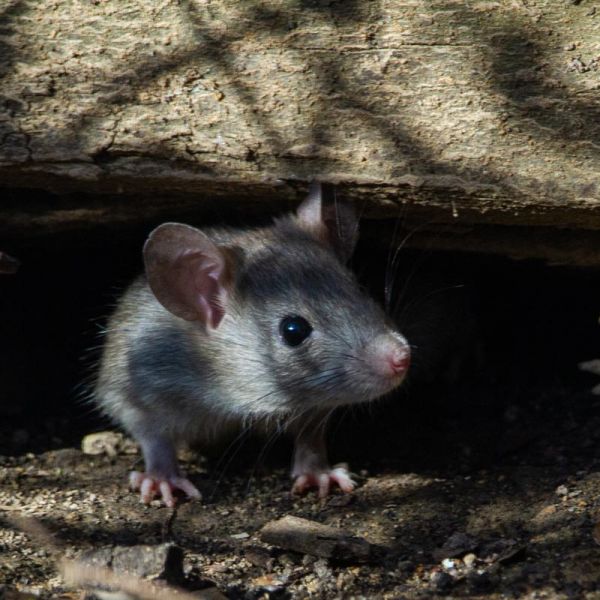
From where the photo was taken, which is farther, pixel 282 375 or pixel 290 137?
pixel 282 375

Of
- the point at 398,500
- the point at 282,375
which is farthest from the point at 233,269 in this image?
the point at 398,500

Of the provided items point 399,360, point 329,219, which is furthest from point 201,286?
point 399,360

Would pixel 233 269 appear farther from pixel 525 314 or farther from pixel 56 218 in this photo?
pixel 525 314

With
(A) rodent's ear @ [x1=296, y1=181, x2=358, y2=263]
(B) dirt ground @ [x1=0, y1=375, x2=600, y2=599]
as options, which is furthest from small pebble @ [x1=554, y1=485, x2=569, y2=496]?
(A) rodent's ear @ [x1=296, y1=181, x2=358, y2=263]

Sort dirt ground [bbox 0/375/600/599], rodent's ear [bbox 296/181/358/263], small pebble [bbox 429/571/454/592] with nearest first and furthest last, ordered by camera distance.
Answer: small pebble [bbox 429/571/454/592] < dirt ground [bbox 0/375/600/599] < rodent's ear [bbox 296/181/358/263]

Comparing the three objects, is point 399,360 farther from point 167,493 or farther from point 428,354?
point 428,354

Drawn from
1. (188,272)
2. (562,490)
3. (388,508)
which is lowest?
(388,508)

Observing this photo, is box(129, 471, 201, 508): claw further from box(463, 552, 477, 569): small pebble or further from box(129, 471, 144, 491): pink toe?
box(463, 552, 477, 569): small pebble
